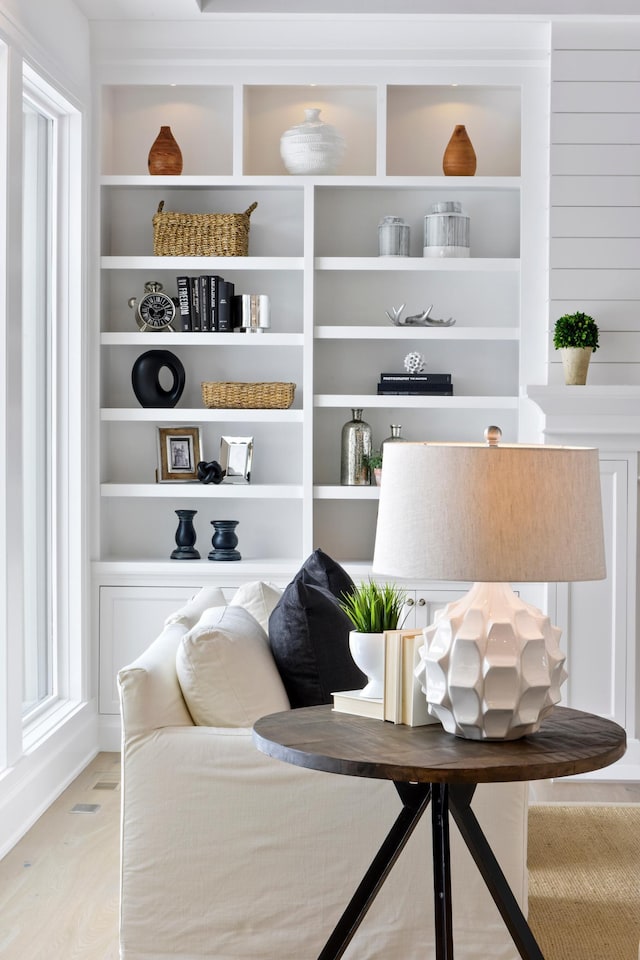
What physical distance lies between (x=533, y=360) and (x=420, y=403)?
502mm

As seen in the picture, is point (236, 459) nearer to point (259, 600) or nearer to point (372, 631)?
point (259, 600)

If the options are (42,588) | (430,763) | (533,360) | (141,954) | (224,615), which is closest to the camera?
(430,763)

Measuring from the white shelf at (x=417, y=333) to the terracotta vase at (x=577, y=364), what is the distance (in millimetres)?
319

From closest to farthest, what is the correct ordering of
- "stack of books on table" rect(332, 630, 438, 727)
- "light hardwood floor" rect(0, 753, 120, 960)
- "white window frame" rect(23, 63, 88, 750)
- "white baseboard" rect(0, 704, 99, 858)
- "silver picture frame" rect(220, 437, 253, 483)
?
"stack of books on table" rect(332, 630, 438, 727) → "light hardwood floor" rect(0, 753, 120, 960) → "white baseboard" rect(0, 704, 99, 858) → "white window frame" rect(23, 63, 88, 750) → "silver picture frame" rect(220, 437, 253, 483)

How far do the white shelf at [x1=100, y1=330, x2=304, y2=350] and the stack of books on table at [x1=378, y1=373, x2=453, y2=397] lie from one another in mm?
424

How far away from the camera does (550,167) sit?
425cm

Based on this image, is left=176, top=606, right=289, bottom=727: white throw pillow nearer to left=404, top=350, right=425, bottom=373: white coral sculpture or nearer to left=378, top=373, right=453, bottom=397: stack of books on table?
left=378, top=373, right=453, bottom=397: stack of books on table

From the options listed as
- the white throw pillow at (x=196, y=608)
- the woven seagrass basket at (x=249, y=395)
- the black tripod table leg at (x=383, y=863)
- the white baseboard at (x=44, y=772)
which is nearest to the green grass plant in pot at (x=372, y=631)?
the black tripod table leg at (x=383, y=863)

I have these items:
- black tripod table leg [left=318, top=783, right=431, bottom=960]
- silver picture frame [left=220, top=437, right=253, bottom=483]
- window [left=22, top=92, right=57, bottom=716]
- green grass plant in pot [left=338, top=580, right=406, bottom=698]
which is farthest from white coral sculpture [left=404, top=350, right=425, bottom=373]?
black tripod table leg [left=318, top=783, right=431, bottom=960]

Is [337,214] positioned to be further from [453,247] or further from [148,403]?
[148,403]

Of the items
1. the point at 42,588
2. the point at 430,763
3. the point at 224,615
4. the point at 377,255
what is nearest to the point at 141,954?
the point at 224,615

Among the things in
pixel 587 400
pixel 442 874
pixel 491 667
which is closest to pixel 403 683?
pixel 491 667

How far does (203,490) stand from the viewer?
4453 mm

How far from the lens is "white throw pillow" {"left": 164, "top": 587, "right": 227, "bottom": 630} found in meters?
3.02
